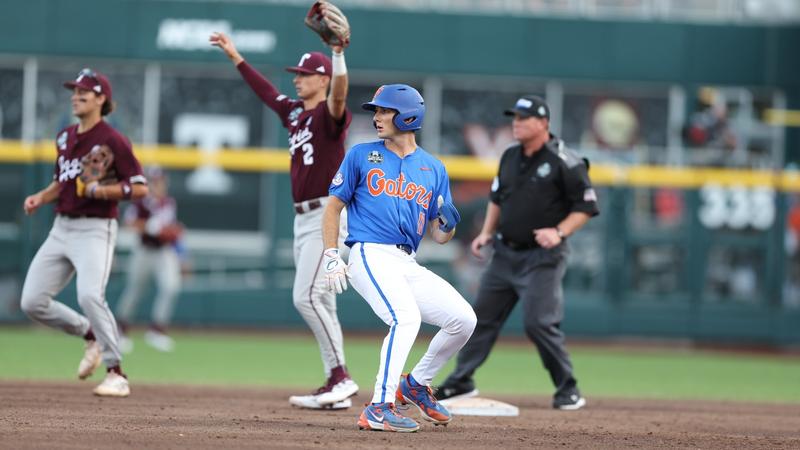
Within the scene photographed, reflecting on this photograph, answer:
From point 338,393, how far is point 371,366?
4.91 m

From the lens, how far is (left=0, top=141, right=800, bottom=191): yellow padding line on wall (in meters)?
17.2

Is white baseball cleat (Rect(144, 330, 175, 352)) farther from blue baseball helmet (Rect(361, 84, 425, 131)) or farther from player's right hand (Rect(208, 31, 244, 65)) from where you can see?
blue baseball helmet (Rect(361, 84, 425, 131))

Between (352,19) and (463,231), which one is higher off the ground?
(352,19)

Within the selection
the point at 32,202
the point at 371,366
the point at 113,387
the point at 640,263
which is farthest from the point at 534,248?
the point at 640,263

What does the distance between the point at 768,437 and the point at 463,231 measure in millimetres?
10429

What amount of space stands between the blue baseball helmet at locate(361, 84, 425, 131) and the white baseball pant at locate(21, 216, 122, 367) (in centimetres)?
257

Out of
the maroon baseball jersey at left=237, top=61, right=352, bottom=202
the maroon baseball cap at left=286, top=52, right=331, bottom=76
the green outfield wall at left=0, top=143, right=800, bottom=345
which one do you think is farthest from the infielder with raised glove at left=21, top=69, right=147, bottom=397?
the green outfield wall at left=0, top=143, right=800, bottom=345

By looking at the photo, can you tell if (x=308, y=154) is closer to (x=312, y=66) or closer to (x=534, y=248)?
(x=312, y=66)

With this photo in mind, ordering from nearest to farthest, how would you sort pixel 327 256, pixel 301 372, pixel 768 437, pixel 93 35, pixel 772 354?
pixel 327 256 → pixel 768 437 → pixel 301 372 → pixel 772 354 → pixel 93 35

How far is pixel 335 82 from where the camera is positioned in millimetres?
7363

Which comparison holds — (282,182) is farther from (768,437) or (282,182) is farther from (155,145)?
(768,437)

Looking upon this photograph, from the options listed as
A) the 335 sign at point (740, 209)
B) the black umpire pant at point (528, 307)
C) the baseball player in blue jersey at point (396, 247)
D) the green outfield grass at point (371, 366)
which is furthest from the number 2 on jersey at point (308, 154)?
the 335 sign at point (740, 209)

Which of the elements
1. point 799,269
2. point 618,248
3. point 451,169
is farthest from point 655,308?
point 451,169

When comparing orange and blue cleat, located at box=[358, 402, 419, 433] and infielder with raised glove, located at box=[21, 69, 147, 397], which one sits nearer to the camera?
orange and blue cleat, located at box=[358, 402, 419, 433]
